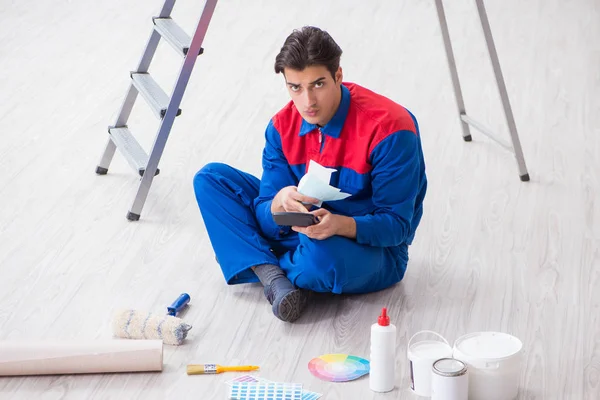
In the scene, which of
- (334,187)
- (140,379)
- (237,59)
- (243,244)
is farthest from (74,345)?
(237,59)

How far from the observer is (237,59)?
5.07 meters

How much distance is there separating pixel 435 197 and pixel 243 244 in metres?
0.94

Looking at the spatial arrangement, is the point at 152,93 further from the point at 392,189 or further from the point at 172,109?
the point at 392,189

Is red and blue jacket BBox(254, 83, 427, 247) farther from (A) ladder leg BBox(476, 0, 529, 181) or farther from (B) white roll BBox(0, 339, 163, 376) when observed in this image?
(A) ladder leg BBox(476, 0, 529, 181)

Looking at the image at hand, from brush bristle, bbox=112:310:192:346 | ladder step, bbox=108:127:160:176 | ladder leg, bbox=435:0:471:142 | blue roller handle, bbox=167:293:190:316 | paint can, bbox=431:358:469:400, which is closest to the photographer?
paint can, bbox=431:358:469:400

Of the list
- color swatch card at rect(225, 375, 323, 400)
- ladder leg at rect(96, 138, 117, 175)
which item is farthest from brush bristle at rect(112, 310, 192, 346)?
ladder leg at rect(96, 138, 117, 175)

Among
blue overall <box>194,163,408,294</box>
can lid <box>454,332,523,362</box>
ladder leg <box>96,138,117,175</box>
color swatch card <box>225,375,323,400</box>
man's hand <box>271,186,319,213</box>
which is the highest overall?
man's hand <box>271,186,319,213</box>

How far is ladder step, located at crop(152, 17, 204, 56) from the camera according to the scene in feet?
10.9

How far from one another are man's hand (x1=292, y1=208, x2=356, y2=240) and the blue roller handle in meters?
0.42

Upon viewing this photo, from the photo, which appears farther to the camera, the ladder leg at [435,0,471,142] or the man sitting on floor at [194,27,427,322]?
the ladder leg at [435,0,471,142]

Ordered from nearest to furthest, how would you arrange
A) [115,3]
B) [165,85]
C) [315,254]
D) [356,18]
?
[315,254] → [165,85] → [356,18] → [115,3]

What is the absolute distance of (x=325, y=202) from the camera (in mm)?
2879

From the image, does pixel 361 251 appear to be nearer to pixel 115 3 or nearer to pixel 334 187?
pixel 334 187

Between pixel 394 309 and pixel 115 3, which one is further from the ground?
pixel 394 309
